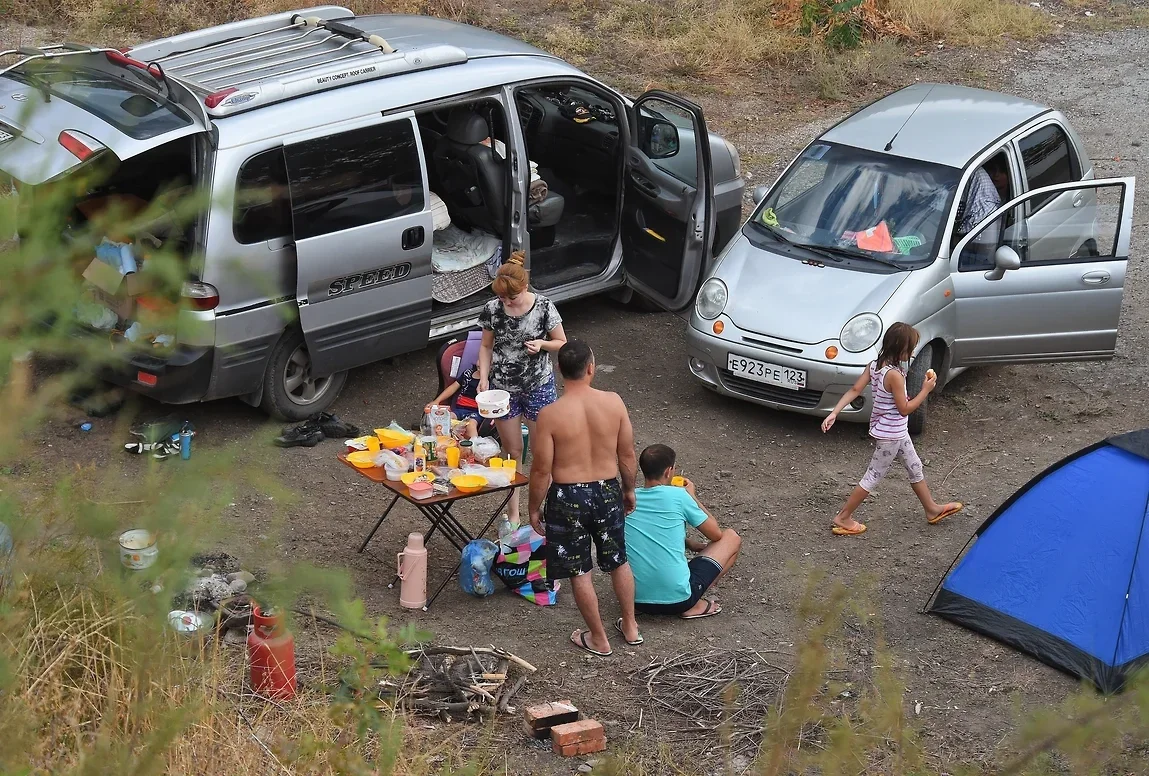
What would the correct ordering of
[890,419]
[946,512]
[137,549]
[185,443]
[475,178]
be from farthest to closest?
[475,178]
[185,443]
[946,512]
[890,419]
[137,549]

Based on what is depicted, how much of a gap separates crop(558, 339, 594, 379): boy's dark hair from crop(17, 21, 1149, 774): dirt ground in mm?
1302

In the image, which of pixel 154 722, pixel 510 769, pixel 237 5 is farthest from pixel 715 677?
pixel 237 5

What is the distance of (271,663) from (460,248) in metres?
4.19

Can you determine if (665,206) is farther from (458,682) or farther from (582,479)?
(458,682)

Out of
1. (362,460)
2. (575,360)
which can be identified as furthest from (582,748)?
(362,460)

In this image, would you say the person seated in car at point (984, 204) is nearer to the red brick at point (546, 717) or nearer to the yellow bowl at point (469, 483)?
the yellow bowl at point (469, 483)

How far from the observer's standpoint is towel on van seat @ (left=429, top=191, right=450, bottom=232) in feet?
27.6

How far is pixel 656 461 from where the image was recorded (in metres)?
6.19

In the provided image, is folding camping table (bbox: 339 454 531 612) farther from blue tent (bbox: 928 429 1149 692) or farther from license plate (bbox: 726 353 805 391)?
blue tent (bbox: 928 429 1149 692)

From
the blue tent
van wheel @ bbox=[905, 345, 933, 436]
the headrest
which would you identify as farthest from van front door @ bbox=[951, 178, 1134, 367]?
the headrest

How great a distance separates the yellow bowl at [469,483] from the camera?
635 centimetres

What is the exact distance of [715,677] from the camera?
19.0ft

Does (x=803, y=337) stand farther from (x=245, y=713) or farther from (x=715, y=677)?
(x=245, y=713)

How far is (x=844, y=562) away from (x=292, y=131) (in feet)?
12.9
